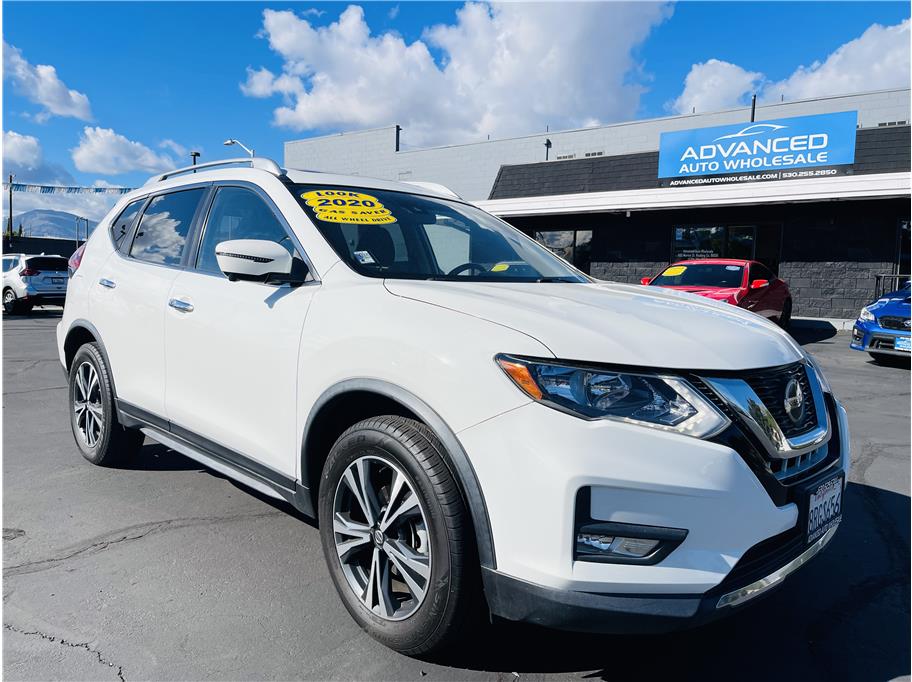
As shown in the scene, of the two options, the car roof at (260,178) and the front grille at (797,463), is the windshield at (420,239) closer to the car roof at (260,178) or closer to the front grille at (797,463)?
the car roof at (260,178)

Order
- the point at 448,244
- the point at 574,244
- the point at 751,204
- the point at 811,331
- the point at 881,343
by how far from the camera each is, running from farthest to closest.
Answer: the point at 574,244
the point at 751,204
the point at 811,331
the point at 881,343
the point at 448,244

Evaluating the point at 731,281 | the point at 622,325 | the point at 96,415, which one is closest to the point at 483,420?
the point at 622,325

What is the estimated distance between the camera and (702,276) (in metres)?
11.9

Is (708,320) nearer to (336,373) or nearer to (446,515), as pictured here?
(446,515)

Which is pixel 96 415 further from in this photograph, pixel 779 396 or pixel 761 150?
pixel 761 150

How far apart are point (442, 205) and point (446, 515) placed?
211cm

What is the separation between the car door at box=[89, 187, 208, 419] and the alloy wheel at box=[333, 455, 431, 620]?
1533mm

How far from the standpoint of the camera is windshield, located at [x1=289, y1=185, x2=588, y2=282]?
2844 mm

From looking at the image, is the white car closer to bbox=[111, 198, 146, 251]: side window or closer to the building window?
the building window

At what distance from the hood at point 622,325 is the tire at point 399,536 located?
47 cm

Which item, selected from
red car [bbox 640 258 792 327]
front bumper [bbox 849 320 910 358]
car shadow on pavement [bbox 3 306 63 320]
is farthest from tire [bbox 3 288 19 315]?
front bumper [bbox 849 320 910 358]

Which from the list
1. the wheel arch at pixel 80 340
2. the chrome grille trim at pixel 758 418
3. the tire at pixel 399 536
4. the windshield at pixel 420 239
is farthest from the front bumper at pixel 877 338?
the wheel arch at pixel 80 340

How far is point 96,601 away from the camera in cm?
262

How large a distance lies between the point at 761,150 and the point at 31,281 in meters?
19.4
